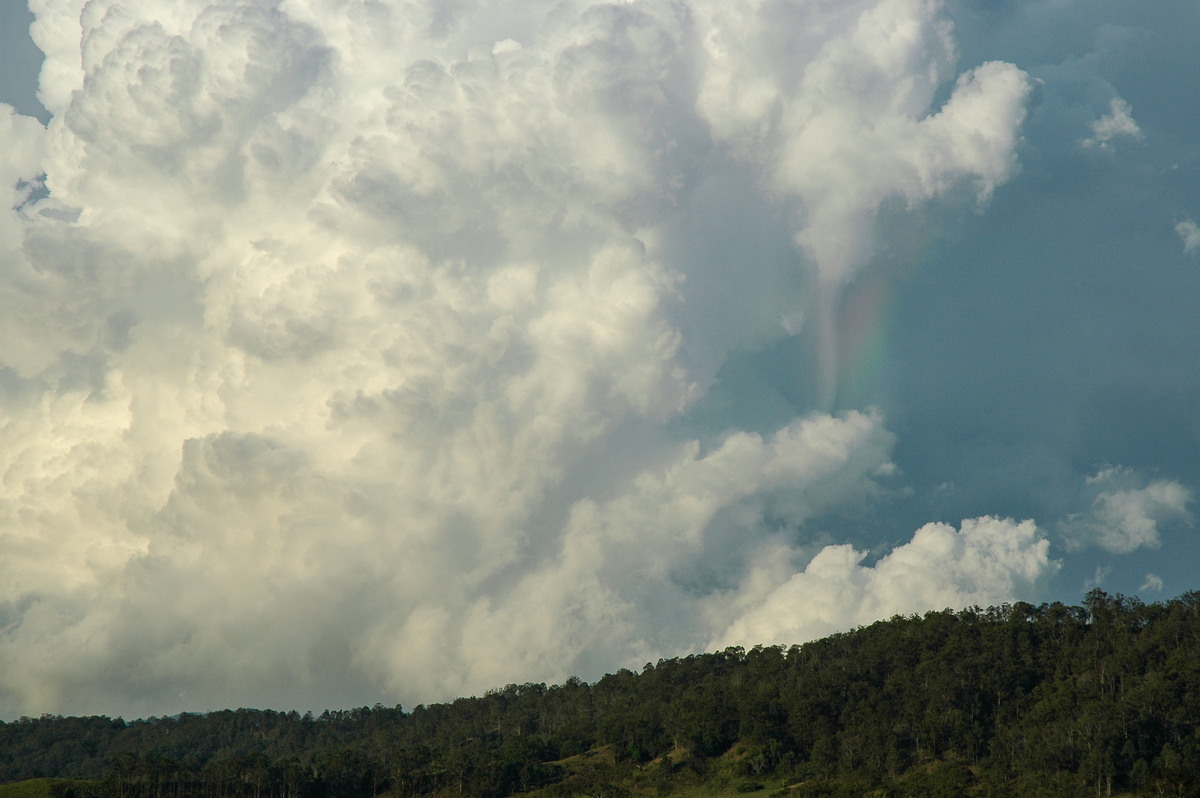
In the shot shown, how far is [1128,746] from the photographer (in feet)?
643

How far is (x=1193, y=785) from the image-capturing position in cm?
17412

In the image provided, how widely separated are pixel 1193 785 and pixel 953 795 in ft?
126

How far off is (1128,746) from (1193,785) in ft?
72.2

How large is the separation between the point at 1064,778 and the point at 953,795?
19.1 meters

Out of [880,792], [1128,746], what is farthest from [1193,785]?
[880,792]

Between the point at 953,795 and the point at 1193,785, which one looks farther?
the point at 953,795

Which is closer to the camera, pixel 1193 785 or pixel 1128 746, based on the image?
pixel 1193 785

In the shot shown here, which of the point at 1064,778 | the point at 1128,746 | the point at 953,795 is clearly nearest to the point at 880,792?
the point at 953,795

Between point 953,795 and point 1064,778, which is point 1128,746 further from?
point 953,795

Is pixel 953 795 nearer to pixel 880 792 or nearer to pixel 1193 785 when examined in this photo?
pixel 880 792

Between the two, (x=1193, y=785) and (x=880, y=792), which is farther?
(x=880, y=792)

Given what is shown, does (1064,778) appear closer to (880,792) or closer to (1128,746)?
(1128,746)

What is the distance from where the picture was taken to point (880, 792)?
199000 millimetres

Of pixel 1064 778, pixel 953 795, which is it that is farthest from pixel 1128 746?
pixel 953 795
